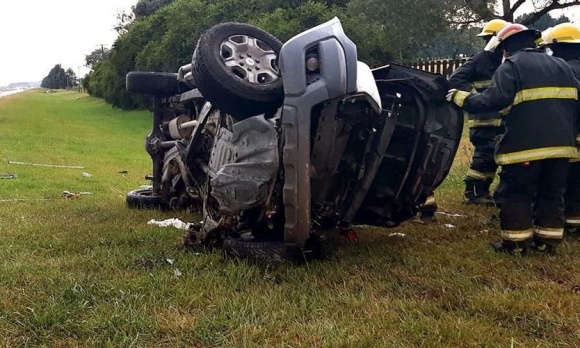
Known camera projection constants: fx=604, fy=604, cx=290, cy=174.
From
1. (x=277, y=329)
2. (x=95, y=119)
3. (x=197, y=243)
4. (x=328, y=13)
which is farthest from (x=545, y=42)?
(x=95, y=119)

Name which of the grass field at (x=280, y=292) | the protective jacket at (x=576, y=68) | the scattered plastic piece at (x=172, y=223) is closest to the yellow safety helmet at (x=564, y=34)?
the protective jacket at (x=576, y=68)

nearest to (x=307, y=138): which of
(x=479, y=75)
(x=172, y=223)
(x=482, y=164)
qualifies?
(x=172, y=223)

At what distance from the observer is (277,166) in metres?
3.19

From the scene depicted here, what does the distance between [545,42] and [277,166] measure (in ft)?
9.10

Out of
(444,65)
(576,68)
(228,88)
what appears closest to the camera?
(228,88)

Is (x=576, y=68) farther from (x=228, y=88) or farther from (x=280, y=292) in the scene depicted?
(x=280, y=292)

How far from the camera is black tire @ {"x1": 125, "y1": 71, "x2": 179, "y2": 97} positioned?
5.01m

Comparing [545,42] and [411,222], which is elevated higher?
[545,42]

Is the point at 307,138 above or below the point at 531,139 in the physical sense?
above

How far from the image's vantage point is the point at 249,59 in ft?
12.0

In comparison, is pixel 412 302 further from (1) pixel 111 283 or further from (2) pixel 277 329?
(1) pixel 111 283

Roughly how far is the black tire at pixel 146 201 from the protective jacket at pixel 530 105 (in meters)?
2.71

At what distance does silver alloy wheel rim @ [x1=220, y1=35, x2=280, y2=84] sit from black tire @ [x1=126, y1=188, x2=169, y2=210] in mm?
1951

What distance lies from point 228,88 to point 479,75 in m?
3.22
